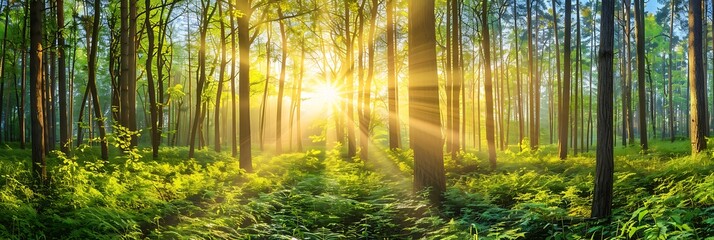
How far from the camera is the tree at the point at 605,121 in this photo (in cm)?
525

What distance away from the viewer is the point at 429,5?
26.5 ft

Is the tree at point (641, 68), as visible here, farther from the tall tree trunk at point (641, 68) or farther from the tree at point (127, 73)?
the tree at point (127, 73)

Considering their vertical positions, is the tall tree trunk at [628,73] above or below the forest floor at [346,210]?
above

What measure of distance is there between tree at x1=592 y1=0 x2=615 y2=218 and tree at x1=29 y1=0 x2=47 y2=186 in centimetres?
902

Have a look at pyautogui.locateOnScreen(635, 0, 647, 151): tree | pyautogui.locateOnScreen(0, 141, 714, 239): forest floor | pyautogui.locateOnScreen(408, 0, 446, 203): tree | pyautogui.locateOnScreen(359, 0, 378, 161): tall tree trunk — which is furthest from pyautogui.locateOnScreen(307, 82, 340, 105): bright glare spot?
pyautogui.locateOnScreen(408, 0, 446, 203): tree

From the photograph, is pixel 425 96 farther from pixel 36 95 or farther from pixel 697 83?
pixel 697 83

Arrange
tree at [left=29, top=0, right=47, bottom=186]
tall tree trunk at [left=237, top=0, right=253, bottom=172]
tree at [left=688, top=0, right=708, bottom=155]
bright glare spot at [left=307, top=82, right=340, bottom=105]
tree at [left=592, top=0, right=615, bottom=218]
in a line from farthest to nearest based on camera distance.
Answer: bright glare spot at [left=307, top=82, right=340, bottom=105] → tall tree trunk at [left=237, top=0, right=253, bottom=172] → tree at [left=688, top=0, right=708, bottom=155] → tree at [left=29, top=0, right=47, bottom=186] → tree at [left=592, top=0, right=615, bottom=218]

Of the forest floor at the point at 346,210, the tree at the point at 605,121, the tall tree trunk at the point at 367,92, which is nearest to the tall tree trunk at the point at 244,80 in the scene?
the forest floor at the point at 346,210

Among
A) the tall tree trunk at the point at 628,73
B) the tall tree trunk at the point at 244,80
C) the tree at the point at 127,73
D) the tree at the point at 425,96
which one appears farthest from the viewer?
the tall tree trunk at the point at 628,73

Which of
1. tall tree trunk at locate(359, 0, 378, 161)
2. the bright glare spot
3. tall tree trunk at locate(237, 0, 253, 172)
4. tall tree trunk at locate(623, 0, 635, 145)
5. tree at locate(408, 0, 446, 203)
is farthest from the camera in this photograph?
the bright glare spot

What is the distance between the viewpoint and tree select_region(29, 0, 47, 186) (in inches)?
272

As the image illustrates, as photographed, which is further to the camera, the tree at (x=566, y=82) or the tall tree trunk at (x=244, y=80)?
the tree at (x=566, y=82)

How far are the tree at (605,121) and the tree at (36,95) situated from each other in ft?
29.6

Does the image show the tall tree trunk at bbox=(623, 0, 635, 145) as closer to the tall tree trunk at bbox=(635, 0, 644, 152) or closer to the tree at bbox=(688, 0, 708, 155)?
the tall tree trunk at bbox=(635, 0, 644, 152)
